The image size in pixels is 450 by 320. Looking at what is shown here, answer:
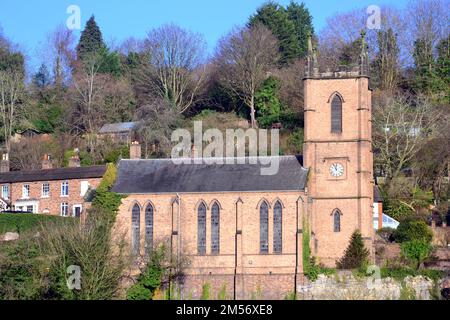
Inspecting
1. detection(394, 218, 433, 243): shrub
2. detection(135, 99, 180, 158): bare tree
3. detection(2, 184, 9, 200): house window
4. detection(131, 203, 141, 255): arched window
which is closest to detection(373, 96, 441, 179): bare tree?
detection(394, 218, 433, 243): shrub

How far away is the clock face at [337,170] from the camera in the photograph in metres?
67.2

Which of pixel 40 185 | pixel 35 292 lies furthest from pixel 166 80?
pixel 35 292

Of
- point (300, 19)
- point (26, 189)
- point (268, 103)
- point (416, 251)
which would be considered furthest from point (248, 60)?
point (416, 251)

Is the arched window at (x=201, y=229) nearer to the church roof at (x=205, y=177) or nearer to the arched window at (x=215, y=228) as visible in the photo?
the arched window at (x=215, y=228)

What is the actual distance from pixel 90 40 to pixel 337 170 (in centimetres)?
4483

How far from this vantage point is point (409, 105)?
8462 cm

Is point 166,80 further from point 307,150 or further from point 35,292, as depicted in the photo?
point 35,292

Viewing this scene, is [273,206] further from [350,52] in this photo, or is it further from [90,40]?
[90,40]

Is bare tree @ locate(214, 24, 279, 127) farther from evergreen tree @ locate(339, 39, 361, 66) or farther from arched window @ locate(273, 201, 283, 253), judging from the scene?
arched window @ locate(273, 201, 283, 253)

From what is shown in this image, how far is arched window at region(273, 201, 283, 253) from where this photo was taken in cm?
6575

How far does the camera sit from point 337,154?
67375 millimetres

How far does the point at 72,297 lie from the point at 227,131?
29.4 metres

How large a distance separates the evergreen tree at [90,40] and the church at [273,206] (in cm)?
3913

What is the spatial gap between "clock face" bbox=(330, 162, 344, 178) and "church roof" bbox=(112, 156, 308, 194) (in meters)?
1.52
